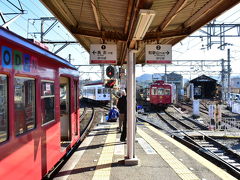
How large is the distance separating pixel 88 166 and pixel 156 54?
312 centimetres

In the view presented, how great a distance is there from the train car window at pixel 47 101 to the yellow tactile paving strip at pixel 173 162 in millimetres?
2777

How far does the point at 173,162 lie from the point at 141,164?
2.48ft

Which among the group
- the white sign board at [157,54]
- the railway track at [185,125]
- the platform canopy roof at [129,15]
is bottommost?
the railway track at [185,125]

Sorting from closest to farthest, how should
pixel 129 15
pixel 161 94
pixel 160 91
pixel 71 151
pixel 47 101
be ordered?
pixel 47 101 → pixel 129 15 → pixel 71 151 → pixel 161 94 → pixel 160 91

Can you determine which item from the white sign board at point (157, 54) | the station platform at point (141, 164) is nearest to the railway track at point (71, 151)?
the station platform at point (141, 164)

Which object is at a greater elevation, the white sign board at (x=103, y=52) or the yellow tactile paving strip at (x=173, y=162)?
the white sign board at (x=103, y=52)

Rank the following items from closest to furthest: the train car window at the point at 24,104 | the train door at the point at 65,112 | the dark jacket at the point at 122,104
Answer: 1. the train car window at the point at 24,104
2. the train door at the point at 65,112
3. the dark jacket at the point at 122,104

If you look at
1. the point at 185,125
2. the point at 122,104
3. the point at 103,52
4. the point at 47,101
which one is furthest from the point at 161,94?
the point at 47,101

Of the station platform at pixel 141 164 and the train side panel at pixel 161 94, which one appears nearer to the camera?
the station platform at pixel 141 164

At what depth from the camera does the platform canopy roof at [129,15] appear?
522cm

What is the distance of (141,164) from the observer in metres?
6.45

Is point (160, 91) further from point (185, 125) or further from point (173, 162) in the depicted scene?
point (173, 162)

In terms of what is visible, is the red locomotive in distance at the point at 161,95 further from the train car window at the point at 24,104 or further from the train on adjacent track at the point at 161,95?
the train car window at the point at 24,104

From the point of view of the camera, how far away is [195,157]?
23.3ft
